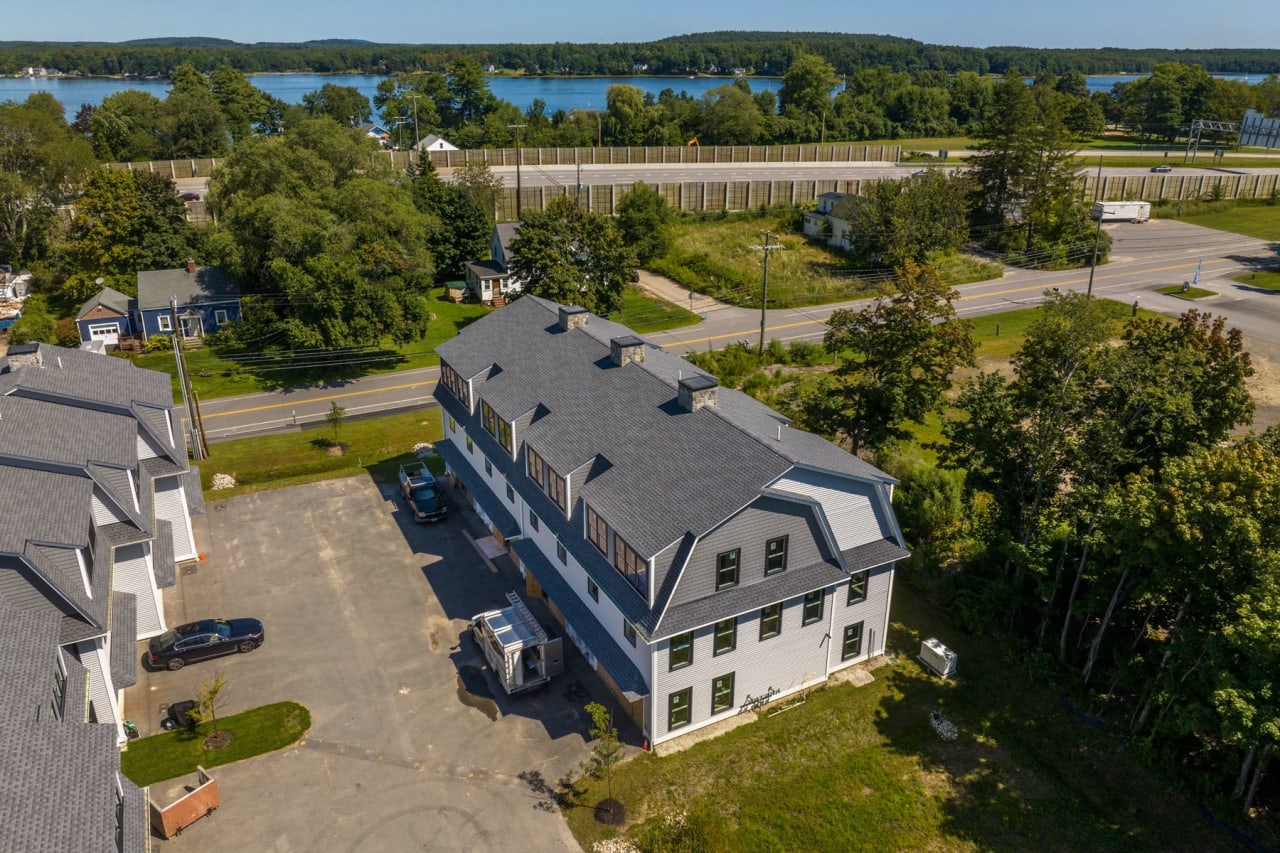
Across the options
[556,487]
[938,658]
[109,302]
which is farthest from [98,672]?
[109,302]

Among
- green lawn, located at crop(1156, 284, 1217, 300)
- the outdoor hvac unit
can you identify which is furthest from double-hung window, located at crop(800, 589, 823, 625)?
green lawn, located at crop(1156, 284, 1217, 300)

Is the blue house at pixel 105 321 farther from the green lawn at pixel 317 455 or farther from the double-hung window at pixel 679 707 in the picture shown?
the double-hung window at pixel 679 707

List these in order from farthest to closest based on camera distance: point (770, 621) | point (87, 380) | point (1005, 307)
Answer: point (1005, 307)
point (87, 380)
point (770, 621)

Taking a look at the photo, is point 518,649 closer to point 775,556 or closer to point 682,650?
point 682,650

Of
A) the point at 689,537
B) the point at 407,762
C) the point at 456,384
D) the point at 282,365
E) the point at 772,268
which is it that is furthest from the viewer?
the point at 772,268

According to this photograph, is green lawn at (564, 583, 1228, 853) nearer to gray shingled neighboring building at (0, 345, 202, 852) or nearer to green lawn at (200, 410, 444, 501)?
gray shingled neighboring building at (0, 345, 202, 852)
